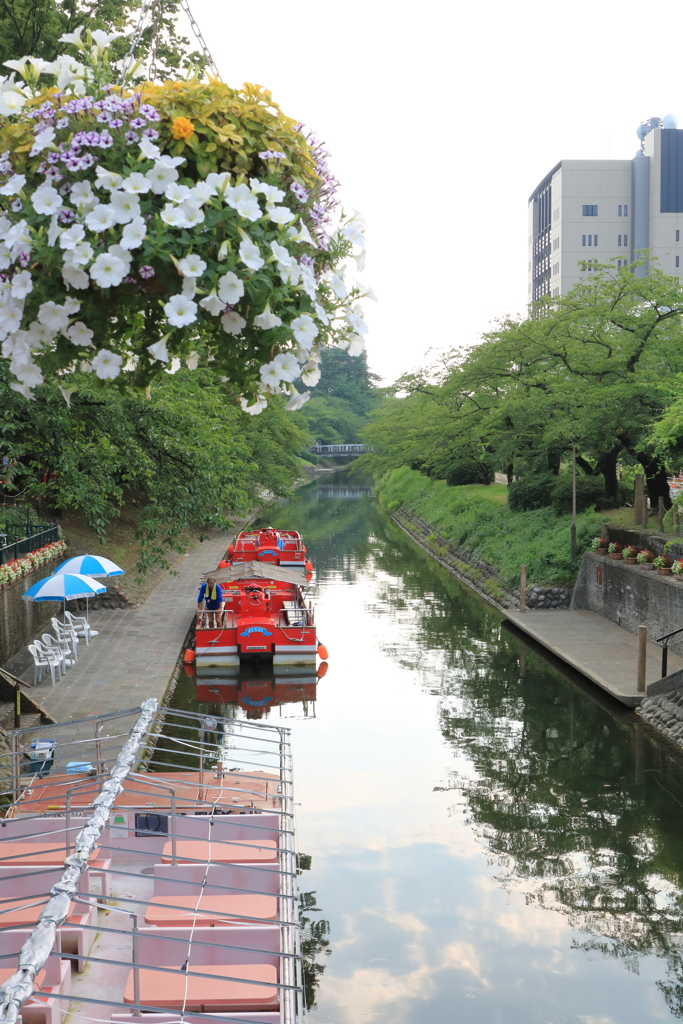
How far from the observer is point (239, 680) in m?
21.0

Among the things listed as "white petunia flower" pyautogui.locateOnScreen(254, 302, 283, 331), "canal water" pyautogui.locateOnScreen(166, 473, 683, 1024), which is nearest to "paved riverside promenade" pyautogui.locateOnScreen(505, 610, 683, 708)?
"canal water" pyautogui.locateOnScreen(166, 473, 683, 1024)

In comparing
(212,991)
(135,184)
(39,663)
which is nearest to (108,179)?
(135,184)

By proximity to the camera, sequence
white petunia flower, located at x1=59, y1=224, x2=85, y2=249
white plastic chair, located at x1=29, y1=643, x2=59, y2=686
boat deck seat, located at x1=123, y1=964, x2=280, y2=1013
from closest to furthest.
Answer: white petunia flower, located at x1=59, y1=224, x2=85, y2=249 → boat deck seat, located at x1=123, y1=964, x2=280, y2=1013 → white plastic chair, located at x1=29, y1=643, x2=59, y2=686

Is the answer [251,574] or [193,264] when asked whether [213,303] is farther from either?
[251,574]

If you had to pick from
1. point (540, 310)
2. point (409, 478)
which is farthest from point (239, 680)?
point (409, 478)

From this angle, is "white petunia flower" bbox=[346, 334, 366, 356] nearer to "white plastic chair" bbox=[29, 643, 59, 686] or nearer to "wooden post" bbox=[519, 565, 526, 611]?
"white plastic chair" bbox=[29, 643, 59, 686]

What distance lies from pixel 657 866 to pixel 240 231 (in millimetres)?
12153

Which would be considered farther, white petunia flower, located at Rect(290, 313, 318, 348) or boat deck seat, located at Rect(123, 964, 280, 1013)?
boat deck seat, located at Rect(123, 964, 280, 1013)

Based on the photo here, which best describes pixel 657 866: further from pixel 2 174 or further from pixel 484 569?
pixel 484 569

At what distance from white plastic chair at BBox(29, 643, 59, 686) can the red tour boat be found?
3948mm

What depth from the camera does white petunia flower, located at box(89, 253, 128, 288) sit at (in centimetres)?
248

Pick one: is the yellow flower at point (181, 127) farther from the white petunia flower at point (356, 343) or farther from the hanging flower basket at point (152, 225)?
the white petunia flower at point (356, 343)

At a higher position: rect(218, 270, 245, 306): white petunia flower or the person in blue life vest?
rect(218, 270, 245, 306): white petunia flower

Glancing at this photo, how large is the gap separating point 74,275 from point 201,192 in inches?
16.2
